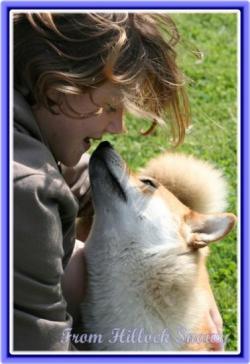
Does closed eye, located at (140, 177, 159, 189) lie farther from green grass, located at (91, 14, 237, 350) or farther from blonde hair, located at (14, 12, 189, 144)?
green grass, located at (91, 14, 237, 350)

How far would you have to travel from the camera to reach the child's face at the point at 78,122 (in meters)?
2.19

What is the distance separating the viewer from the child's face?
2.19m

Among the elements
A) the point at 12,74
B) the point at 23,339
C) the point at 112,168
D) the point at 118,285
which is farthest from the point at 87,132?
the point at 23,339

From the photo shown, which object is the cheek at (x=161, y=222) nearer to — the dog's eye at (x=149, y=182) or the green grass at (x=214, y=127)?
the dog's eye at (x=149, y=182)

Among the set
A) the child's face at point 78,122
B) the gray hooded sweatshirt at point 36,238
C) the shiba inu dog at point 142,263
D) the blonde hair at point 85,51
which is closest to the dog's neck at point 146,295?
the shiba inu dog at point 142,263

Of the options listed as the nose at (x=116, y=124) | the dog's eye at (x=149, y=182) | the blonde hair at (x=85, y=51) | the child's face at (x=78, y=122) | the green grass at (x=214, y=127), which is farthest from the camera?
the green grass at (x=214, y=127)

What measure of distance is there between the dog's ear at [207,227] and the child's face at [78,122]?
0.42m

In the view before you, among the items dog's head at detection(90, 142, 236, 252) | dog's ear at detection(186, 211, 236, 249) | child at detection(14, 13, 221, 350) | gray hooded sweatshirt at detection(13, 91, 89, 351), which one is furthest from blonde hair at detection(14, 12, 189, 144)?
dog's ear at detection(186, 211, 236, 249)

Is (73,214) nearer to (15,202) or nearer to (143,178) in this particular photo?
(15,202)

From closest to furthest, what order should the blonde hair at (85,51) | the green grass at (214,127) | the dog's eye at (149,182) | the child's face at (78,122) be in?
the blonde hair at (85,51) → the child's face at (78,122) → the dog's eye at (149,182) → the green grass at (214,127)

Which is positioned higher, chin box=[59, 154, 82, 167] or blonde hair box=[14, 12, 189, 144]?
blonde hair box=[14, 12, 189, 144]

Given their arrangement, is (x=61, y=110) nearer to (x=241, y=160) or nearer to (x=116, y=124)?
(x=116, y=124)

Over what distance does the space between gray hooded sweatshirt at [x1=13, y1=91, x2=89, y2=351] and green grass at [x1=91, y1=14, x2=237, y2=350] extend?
70 cm

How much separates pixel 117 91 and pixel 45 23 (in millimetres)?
304
